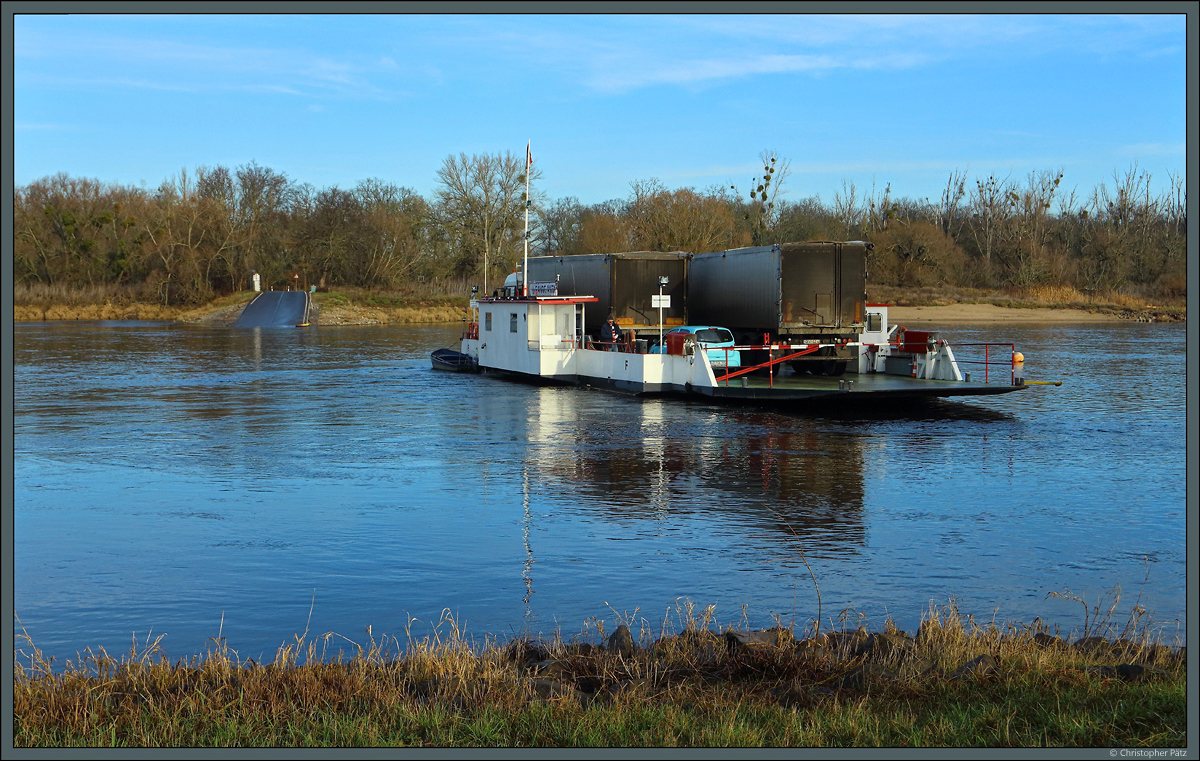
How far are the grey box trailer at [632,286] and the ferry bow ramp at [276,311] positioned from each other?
55718mm

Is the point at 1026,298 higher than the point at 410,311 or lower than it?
higher

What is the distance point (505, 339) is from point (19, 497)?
23041 mm

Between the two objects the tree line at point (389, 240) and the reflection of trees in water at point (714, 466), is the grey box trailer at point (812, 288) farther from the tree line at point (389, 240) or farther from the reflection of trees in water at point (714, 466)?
the tree line at point (389, 240)

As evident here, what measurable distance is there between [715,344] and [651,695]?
84.0ft

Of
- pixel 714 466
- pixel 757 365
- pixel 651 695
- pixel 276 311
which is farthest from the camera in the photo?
pixel 276 311

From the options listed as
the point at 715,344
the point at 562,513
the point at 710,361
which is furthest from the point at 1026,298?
the point at 562,513

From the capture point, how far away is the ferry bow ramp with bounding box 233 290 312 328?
301 feet

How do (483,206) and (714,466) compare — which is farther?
(483,206)

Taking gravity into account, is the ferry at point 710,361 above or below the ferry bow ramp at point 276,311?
below

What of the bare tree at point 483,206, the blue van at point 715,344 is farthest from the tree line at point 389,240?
the blue van at point 715,344

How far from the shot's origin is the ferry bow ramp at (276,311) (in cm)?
9175

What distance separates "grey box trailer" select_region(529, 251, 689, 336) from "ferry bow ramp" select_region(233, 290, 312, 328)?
183 feet

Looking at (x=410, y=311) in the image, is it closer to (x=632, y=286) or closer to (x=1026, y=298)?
(x=1026, y=298)

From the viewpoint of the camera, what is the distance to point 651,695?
8125 millimetres
